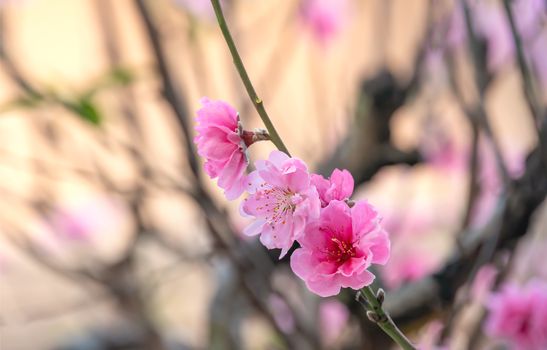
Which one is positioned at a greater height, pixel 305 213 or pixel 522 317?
pixel 305 213

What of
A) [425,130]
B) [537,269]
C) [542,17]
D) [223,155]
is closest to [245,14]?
[425,130]

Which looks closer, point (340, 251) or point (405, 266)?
point (340, 251)

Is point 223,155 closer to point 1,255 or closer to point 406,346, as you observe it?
point 406,346

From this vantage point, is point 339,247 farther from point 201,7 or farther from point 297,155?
point 201,7

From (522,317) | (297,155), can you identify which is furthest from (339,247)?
(297,155)

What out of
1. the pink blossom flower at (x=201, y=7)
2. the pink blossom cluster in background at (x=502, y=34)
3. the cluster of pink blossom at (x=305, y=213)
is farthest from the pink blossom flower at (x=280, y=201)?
the pink blossom flower at (x=201, y=7)

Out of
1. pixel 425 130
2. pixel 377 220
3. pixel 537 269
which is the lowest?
pixel 537 269
